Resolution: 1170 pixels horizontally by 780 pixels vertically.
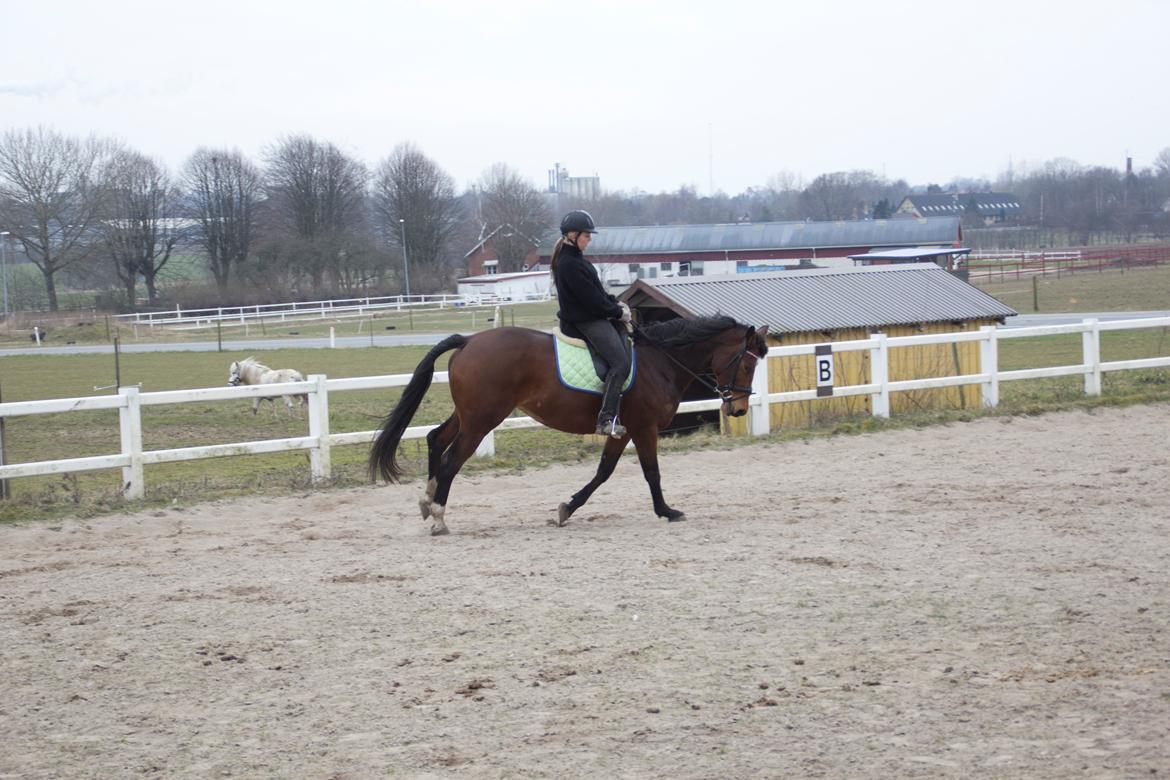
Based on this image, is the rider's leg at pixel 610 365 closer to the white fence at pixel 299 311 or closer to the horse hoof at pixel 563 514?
the horse hoof at pixel 563 514

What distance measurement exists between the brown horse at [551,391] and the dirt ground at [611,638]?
1.81 feet

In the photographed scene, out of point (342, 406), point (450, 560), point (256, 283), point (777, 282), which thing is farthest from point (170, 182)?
point (450, 560)

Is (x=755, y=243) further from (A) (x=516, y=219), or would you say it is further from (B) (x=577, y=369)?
(B) (x=577, y=369)

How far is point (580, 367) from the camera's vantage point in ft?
31.8

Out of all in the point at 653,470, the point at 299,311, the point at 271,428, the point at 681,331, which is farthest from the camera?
the point at 299,311

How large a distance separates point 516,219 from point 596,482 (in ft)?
276

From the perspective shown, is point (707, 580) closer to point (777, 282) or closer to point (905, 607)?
point (905, 607)

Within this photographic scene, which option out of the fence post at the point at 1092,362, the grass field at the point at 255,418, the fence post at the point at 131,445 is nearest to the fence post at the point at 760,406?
the grass field at the point at 255,418

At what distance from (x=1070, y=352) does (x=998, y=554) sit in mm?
21662

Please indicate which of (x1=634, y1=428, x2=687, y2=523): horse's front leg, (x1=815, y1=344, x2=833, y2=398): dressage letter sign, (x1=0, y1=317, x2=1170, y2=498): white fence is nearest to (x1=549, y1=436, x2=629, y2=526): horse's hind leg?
(x1=634, y1=428, x2=687, y2=523): horse's front leg

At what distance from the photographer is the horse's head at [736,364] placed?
33.6 feet

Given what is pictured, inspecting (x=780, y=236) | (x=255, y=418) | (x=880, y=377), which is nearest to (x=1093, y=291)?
(x=780, y=236)

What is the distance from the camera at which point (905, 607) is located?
6.80 meters

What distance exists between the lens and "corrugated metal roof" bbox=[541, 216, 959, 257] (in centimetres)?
8169
